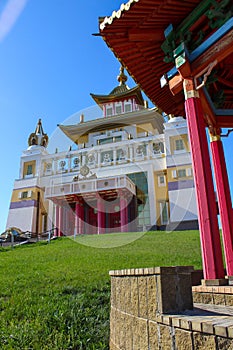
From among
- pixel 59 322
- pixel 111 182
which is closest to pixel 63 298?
pixel 59 322

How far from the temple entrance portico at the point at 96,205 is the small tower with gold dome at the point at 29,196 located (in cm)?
583

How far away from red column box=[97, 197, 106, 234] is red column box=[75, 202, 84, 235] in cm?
153

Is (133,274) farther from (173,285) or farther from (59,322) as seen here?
(59,322)

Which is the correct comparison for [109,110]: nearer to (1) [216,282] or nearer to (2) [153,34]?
(2) [153,34]

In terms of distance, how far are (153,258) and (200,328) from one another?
25.9 feet

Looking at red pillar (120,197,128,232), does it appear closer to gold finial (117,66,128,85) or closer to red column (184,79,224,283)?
red column (184,79,224,283)

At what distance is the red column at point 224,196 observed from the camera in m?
5.23

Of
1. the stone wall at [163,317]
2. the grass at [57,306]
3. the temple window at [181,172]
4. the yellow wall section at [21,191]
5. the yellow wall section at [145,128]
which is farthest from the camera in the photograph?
the yellow wall section at [145,128]

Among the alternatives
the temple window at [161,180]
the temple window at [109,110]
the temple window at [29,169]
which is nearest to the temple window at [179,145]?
the temple window at [161,180]

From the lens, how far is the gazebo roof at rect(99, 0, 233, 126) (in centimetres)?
429

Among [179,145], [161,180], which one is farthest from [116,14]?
[161,180]

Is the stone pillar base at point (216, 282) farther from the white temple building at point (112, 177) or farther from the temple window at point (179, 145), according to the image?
the temple window at point (179, 145)

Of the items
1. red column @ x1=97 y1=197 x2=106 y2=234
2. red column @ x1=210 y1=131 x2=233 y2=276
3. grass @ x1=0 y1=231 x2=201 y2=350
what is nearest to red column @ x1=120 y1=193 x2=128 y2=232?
red column @ x1=97 y1=197 x2=106 y2=234

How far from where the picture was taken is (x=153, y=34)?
4.83 m
